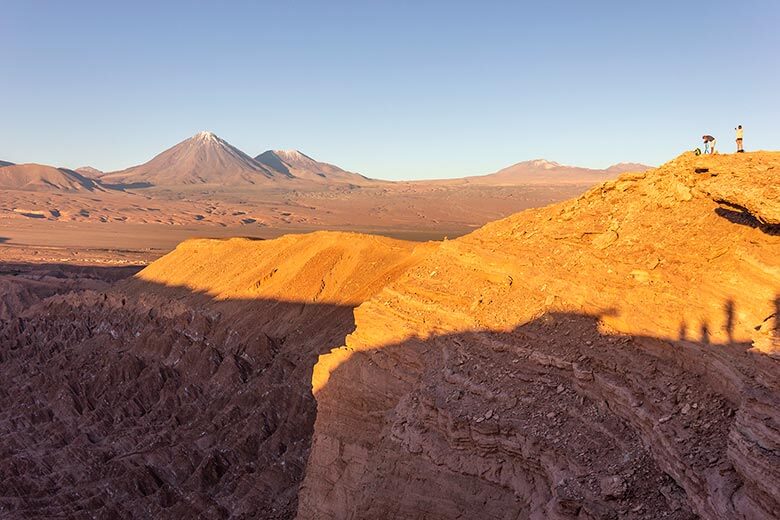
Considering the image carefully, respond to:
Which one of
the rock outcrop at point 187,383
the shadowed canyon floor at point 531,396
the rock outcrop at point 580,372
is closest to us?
the rock outcrop at point 580,372

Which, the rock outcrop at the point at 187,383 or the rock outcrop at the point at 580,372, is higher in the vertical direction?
the rock outcrop at the point at 580,372

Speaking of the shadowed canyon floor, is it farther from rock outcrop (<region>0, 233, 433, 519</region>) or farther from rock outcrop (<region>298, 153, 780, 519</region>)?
rock outcrop (<region>0, 233, 433, 519</region>)

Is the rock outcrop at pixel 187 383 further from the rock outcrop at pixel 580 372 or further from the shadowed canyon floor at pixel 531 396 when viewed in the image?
the rock outcrop at pixel 580 372

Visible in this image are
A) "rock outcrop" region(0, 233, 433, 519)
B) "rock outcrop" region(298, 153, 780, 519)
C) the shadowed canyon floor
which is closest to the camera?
"rock outcrop" region(298, 153, 780, 519)

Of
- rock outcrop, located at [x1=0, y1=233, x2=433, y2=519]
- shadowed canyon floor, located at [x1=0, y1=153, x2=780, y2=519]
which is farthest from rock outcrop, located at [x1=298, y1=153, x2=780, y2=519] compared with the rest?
rock outcrop, located at [x1=0, y1=233, x2=433, y2=519]

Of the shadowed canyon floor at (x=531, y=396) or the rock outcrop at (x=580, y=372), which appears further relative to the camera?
the shadowed canyon floor at (x=531, y=396)

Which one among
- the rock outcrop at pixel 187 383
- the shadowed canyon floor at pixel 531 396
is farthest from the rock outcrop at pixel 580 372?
the rock outcrop at pixel 187 383

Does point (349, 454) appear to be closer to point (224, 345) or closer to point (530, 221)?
point (530, 221)

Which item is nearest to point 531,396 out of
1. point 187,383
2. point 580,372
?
point 580,372
